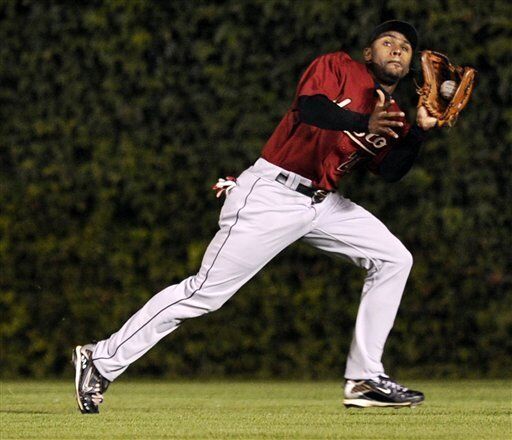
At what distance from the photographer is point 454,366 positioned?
10.9 metres

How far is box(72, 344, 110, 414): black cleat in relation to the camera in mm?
7504

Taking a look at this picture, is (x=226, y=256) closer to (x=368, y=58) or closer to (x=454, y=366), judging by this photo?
(x=368, y=58)

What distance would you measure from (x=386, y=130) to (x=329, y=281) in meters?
3.78

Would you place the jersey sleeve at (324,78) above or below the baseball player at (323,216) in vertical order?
above

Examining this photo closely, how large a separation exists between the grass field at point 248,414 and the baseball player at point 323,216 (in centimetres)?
32

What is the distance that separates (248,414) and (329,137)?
5.25ft

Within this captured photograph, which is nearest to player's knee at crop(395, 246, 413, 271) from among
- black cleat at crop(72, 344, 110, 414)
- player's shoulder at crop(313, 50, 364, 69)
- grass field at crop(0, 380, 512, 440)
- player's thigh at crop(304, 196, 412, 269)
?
player's thigh at crop(304, 196, 412, 269)

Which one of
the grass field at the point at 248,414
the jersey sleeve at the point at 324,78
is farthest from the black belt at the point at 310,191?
the grass field at the point at 248,414

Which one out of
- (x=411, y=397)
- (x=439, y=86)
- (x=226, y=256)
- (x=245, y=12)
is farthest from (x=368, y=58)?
(x=245, y=12)

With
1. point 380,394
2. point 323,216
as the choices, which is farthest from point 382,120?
point 380,394

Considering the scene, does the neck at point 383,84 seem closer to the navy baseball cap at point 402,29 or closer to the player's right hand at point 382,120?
the navy baseball cap at point 402,29

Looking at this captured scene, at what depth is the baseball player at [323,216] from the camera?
24.5 ft

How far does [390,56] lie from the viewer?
308 inches

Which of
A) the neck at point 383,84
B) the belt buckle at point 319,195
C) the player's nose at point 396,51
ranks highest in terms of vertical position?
the player's nose at point 396,51
